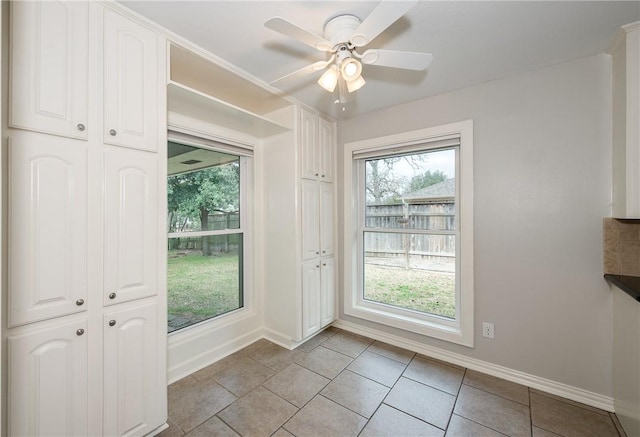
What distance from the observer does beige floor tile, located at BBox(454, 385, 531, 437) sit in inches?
63.5

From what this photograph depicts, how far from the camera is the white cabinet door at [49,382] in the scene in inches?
44.3

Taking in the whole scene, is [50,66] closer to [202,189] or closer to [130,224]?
[130,224]

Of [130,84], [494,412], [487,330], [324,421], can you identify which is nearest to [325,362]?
[324,421]

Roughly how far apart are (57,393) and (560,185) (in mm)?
3209

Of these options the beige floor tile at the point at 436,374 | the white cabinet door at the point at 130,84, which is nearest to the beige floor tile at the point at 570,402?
the beige floor tile at the point at 436,374

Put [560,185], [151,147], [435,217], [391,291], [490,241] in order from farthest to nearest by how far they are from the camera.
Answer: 1. [391,291]
2. [435,217]
3. [490,241]
4. [560,185]
5. [151,147]

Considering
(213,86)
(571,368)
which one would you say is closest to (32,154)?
(213,86)

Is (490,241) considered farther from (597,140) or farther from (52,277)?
(52,277)

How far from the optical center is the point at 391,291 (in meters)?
2.85

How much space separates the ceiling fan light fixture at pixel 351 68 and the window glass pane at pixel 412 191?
1.45 metres

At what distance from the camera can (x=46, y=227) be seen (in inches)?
46.9

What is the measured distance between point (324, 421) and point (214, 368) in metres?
1.10

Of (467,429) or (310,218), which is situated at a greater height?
(310,218)

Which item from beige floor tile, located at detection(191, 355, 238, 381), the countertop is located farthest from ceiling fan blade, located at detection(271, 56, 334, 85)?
beige floor tile, located at detection(191, 355, 238, 381)
